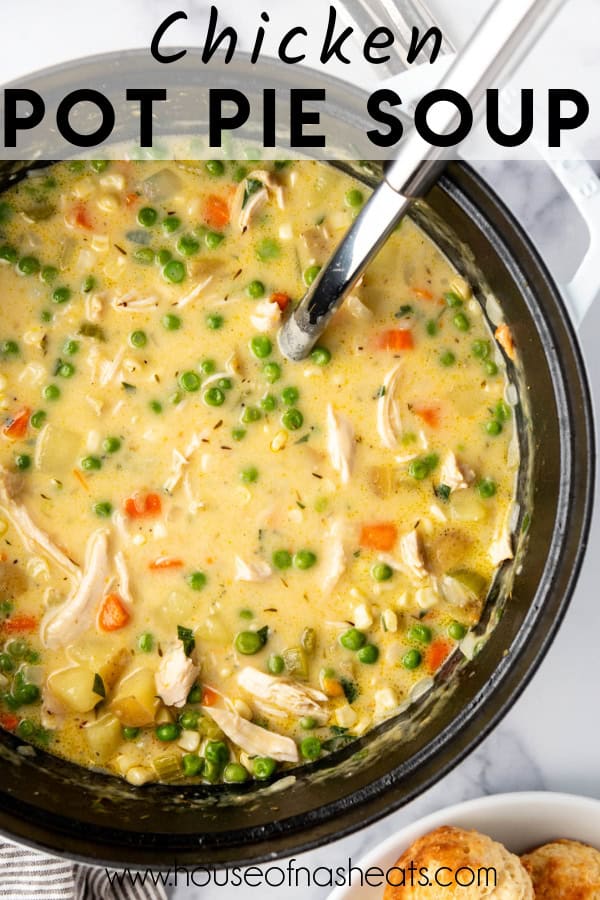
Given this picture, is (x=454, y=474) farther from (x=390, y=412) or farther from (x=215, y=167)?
(x=215, y=167)

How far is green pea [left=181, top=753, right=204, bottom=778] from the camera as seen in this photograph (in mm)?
3381

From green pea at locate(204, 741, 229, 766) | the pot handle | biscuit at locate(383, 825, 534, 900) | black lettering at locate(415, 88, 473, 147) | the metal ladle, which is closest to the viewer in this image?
the metal ladle

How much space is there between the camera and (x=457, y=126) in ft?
7.75

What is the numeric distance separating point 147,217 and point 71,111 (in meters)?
0.39

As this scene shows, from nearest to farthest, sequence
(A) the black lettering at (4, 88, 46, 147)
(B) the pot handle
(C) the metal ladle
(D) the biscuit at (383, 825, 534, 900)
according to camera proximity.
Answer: (C) the metal ladle → (B) the pot handle → (A) the black lettering at (4, 88, 46, 147) → (D) the biscuit at (383, 825, 534, 900)

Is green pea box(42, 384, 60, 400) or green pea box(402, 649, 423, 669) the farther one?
green pea box(402, 649, 423, 669)

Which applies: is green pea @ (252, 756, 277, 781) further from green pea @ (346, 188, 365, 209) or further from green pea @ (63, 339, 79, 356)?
green pea @ (346, 188, 365, 209)

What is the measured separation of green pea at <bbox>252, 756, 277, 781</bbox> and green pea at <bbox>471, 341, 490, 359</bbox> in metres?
1.51

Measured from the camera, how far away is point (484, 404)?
343 centimetres

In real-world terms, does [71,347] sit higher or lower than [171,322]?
lower

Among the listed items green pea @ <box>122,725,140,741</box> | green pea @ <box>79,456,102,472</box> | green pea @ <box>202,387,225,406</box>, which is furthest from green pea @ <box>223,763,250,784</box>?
green pea @ <box>202,387,225,406</box>

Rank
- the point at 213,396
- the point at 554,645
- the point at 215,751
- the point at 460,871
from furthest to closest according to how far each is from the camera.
Result: the point at 554,645 → the point at 215,751 → the point at 213,396 → the point at 460,871

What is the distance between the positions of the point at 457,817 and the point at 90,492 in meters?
1.57

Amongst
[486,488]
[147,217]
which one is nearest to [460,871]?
[486,488]
